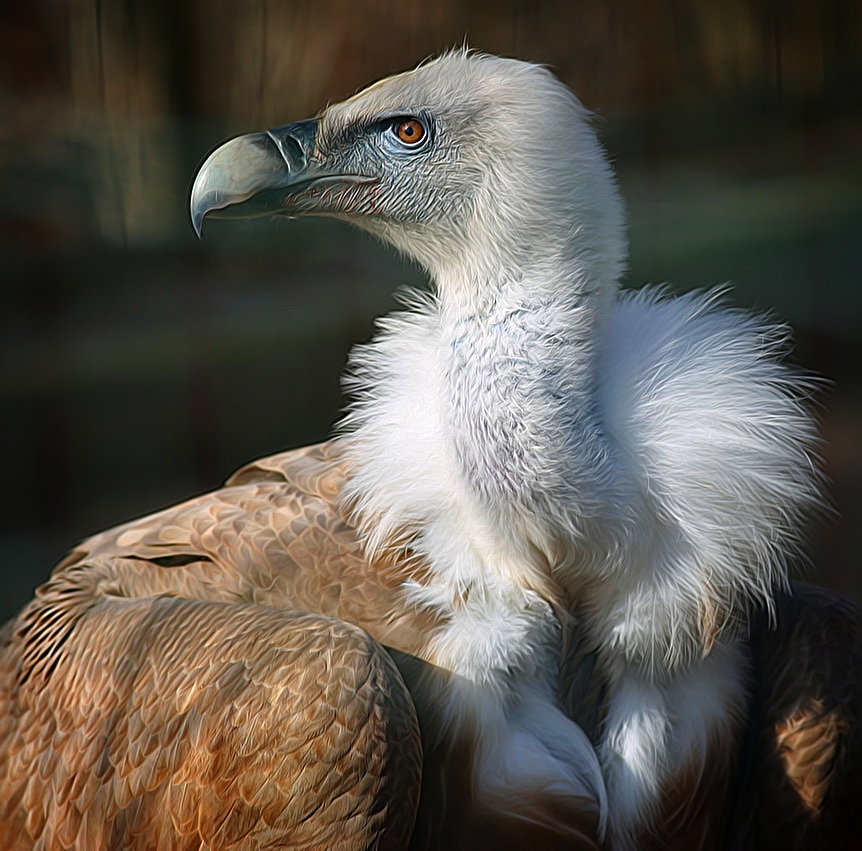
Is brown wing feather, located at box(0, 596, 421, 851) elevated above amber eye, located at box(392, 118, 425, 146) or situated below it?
below

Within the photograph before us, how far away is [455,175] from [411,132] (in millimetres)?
91

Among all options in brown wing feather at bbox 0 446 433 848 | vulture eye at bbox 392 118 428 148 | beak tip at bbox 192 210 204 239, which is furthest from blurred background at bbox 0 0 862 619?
beak tip at bbox 192 210 204 239

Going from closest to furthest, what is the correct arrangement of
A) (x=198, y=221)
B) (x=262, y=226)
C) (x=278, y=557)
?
(x=198, y=221)
(x=278, y=557)
(x=262, y=226)

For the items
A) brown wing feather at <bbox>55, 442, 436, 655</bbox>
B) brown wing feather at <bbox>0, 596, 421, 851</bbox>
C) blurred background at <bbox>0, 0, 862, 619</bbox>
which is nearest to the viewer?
brown wing feather at <bbox>0, 596, 421, 851</bbox>

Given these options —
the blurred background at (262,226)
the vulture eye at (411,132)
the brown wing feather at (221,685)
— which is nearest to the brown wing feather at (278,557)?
the brown wing feather at (221,685)

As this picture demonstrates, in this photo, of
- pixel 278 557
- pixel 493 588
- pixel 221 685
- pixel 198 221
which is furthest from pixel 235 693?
pixel 198 221

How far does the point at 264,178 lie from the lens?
1.77 meters

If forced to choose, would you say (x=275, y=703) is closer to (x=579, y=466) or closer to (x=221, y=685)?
(x=221, y=685)

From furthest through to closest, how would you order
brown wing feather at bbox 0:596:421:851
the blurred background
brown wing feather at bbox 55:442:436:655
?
the blurred background, brown wing feather at bbox 55:442:436:655, brown wing feather at bbox 0:596:421:851

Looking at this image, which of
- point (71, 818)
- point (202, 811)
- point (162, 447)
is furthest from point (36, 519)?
point (202, 811)

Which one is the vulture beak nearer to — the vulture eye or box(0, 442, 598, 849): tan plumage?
the vulture eye

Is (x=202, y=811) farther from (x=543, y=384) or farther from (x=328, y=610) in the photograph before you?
(x=543, y=384)

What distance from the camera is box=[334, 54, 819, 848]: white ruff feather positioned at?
1.65 meters

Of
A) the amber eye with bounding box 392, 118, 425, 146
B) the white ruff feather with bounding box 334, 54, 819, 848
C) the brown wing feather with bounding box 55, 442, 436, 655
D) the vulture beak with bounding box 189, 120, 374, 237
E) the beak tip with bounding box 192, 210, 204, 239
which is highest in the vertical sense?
the amber eye with bounding box 392, 118, 425, 146
